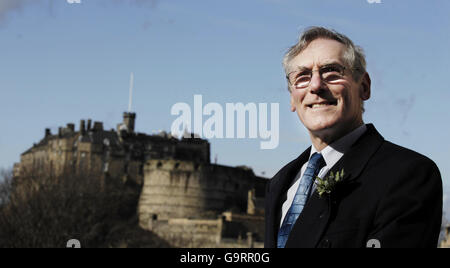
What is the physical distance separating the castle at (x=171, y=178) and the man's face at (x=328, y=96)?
4422cm

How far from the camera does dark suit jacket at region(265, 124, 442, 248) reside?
3.52 meters

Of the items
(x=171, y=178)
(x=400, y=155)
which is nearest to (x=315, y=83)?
(x=400, y=155)

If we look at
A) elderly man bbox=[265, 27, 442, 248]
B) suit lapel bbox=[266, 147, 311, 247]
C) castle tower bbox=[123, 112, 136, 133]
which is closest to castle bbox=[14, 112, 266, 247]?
castle tower bbox=[123, 112, 136, 133]

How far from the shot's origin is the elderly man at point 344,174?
3.55m

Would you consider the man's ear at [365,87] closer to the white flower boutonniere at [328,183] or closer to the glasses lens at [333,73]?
the glasses lens at [333,73]

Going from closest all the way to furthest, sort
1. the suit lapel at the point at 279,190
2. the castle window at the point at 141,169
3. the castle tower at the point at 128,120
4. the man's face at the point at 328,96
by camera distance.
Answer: the man's face at the point at 328,96 < the suit lapel at the point at 279,190 < the castle window at the point at 141,169 < the castle tower at the point at 128,120

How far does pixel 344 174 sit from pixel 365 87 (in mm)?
556

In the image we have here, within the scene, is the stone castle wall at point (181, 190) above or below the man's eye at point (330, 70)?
above

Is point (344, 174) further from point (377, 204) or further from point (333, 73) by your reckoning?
point (333, 73)

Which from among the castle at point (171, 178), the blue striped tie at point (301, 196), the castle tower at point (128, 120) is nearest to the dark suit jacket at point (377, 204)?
the blue striped tie at point (301, 196)

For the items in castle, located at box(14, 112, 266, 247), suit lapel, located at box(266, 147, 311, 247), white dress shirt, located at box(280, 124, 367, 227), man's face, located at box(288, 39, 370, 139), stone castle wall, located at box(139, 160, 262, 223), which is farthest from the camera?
stone castle wall, located at box(139, 160, 262, 223)

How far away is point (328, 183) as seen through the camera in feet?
12.3

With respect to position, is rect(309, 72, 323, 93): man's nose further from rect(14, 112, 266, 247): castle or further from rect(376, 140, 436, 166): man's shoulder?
rect(14, 112, 266, 247): castle
